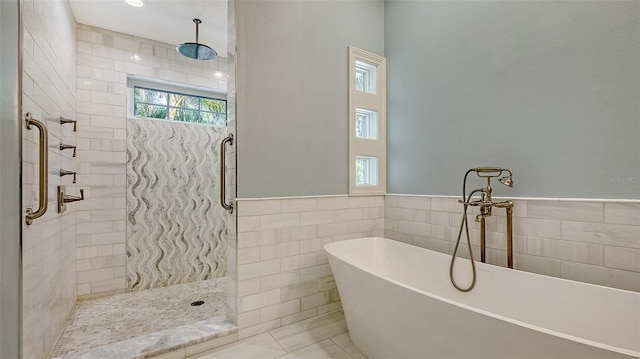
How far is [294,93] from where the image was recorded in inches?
84.7

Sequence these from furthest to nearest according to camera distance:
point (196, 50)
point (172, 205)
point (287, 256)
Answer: point (172, 205)
point (196, 50)
point (287, 256)

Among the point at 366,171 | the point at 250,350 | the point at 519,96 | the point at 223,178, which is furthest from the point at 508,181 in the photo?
the point at 250,350

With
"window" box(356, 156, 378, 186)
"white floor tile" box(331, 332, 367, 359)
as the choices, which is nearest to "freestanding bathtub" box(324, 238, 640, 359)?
"white floor tile" box(331, 332, 367, 359)

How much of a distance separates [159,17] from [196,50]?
18.8 inches

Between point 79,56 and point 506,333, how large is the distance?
3.80 m

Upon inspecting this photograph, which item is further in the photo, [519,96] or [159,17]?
[159,17]

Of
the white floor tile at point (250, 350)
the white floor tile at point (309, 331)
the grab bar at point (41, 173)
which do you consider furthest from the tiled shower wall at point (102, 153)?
the white floor tile at point (309, 331)

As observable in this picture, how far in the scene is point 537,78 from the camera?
5.40ft

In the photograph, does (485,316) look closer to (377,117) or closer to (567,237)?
(567,237)

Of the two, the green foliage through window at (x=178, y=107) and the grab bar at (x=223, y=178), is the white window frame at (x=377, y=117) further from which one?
the green foliage through window at (x=178, y=107)

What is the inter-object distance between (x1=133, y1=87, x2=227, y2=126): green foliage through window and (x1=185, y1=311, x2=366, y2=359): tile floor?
242cm

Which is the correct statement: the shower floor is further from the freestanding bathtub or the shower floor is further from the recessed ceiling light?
the recessed ceiling light

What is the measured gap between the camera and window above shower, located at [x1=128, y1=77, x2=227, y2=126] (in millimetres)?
2961

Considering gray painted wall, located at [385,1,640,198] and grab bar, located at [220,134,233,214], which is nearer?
gray painted wall, located at [385,1,640,198]
